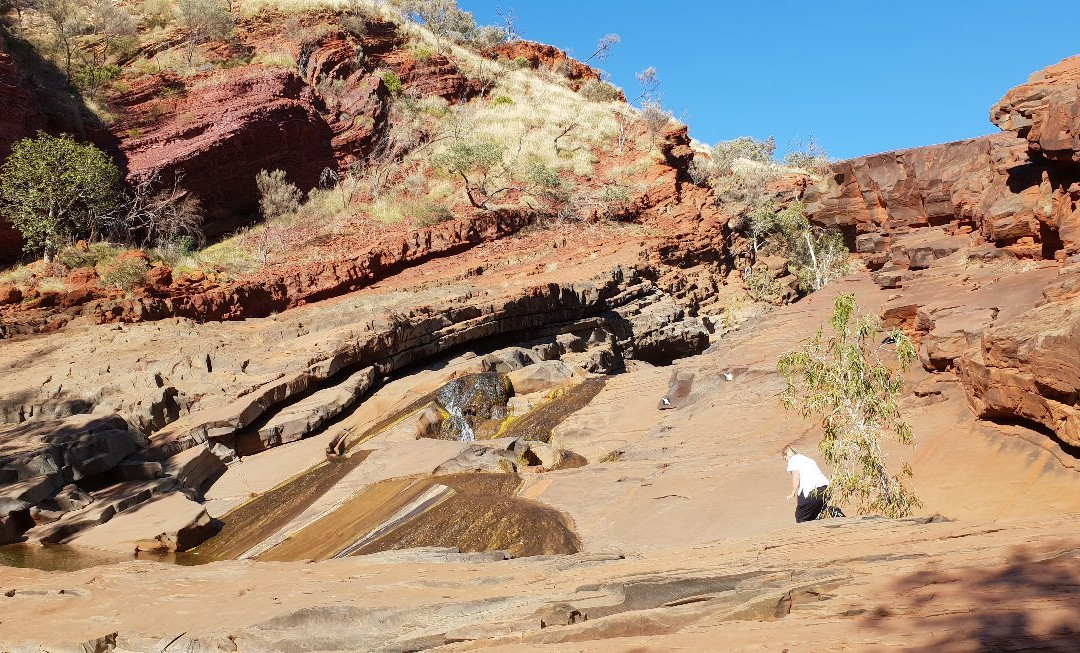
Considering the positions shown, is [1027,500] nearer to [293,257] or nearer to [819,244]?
[293,257]

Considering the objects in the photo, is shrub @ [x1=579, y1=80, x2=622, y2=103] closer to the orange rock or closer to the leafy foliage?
the leafy foliage

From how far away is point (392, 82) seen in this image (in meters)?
39.6

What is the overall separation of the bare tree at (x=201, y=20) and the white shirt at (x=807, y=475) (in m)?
32.6

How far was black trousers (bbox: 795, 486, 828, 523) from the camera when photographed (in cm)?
789

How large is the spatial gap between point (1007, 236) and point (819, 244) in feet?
70.0

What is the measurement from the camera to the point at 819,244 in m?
38.4

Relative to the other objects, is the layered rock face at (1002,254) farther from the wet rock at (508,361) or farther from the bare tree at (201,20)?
the bare tree at (201,20)

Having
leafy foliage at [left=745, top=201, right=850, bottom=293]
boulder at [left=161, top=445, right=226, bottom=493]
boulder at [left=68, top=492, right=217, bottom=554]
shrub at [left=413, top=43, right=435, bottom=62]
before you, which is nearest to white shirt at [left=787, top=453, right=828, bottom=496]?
boulder at [left=68, top=492, right=217, bottom=554]

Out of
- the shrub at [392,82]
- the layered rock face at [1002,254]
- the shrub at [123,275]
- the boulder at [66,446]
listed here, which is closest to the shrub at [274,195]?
the shrub at [123,275]

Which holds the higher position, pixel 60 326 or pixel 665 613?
pixel 60 326

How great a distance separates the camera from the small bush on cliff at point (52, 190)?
22.1m

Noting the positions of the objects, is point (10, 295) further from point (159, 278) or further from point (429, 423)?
point (429, 423)

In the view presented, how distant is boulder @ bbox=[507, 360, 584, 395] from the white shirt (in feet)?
33.9

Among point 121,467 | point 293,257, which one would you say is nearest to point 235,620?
point 121,467
